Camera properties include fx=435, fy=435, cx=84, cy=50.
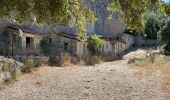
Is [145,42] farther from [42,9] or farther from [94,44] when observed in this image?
[42,9]

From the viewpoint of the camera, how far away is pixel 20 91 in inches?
851

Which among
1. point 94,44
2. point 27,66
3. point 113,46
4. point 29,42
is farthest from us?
point 113,46

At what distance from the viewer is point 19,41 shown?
32844mm

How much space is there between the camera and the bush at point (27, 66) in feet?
87.8

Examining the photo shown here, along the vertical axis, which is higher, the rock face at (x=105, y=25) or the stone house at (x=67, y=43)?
the rock face at (x=105, y=25)

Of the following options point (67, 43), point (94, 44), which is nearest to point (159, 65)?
point (67, 43)

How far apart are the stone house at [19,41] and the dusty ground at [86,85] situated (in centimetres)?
436

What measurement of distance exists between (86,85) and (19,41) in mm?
10888

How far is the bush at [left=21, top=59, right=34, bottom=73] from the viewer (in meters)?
26.7

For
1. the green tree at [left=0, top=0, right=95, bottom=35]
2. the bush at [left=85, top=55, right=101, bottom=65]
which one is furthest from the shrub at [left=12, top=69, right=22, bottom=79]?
the green tree at [left=0, top=0, right=95, bottom=35]

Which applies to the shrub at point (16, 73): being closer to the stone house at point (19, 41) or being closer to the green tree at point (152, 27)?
the stone house at point (19, 41)

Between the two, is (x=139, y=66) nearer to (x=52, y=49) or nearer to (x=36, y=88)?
(x=52, y=49)

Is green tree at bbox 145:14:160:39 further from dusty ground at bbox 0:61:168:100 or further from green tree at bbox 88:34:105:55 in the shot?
dusty ground at bbox 0:61:168:100

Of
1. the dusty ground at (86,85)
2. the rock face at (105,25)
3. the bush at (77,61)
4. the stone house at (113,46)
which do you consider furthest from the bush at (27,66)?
the rock face at (105,25)
